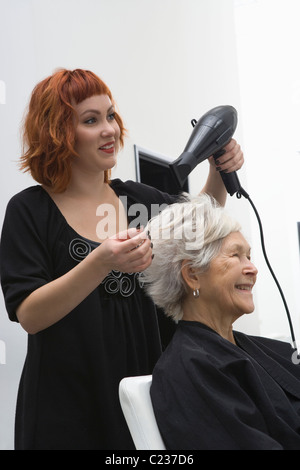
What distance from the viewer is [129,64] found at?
123 inches

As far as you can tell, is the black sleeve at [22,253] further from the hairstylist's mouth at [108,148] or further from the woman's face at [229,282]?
the woman's face at [229,282]

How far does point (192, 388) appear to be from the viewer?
1551 mm

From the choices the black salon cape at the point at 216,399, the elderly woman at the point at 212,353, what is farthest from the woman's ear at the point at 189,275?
the black salon cape at the point at 216,399

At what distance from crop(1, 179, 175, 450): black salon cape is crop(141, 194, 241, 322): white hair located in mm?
148

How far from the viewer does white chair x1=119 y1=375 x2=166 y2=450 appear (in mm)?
1503

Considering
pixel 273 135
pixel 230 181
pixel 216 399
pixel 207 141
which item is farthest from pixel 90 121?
pixel 273 135

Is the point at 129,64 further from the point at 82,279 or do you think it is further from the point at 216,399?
the point at 216,399

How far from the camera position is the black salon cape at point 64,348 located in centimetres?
164

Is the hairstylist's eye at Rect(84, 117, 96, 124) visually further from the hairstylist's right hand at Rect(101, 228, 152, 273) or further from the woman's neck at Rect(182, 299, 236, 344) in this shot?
the woman's neck at Rect(182, 299, 236, 344)

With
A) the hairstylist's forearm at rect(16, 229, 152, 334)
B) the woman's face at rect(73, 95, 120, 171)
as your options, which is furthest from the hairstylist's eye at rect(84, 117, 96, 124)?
the hairstylist's forearm at rect(16, 229, 152, 334)

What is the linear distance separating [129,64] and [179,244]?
5.13 ft

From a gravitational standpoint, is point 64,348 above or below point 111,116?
below

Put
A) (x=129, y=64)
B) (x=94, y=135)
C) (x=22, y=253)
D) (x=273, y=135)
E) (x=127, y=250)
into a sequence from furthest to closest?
1. (x=273, y=135)
2. (x=129, y=64)
3. (x=94, y=135)
4. (x=22, y=253)
5. (x=127, y=250)

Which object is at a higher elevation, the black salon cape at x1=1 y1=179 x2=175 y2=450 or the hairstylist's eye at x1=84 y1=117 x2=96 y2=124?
the hairstylist's eye at x1=84 y1=117 x2=96 y2=124
